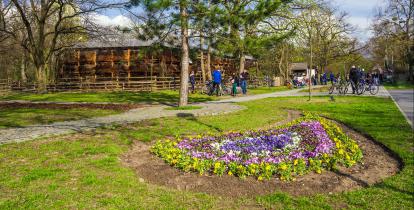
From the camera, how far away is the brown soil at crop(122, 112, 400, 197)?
529cm

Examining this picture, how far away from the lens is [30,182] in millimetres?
5277

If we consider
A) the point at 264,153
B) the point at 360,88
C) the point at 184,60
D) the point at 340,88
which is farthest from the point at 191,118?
the point at 360,88

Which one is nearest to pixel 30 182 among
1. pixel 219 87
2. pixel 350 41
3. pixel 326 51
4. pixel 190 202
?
pixel 190 202

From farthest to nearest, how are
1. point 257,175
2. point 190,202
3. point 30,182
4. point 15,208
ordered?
point 257,175
point 30,182
point 190,202
point 15,208

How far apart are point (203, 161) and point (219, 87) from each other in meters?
19.7

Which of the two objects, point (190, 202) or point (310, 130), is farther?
point (310, 130)

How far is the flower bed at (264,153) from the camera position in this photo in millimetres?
6004

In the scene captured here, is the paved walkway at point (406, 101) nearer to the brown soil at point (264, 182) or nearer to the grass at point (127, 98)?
the brown soil at point (264, 182)

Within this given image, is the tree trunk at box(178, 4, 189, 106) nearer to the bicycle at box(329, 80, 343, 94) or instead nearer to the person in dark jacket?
the bicycle at box(329, 80, 343, 94)

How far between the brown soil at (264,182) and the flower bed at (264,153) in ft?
0.49

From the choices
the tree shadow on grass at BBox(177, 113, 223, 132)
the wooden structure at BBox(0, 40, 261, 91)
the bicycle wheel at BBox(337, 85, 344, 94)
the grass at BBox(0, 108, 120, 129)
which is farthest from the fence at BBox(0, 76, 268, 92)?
the tree shadow on grass at BBox(177, 113, 223, 132)

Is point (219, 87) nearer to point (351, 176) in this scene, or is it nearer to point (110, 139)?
point (110, 139)

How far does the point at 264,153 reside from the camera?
686 centimetres

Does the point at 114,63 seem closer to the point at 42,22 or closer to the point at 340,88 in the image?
the point at 42,22
